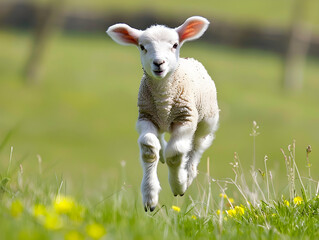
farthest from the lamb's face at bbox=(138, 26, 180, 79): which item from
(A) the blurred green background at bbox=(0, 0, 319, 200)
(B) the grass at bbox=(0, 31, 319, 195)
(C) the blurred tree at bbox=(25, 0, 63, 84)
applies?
(C) the blurred tree at bbox=(25, 0, 63, 84)

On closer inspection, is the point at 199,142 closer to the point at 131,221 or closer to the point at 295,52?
the point at 131,221

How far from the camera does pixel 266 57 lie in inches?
1033

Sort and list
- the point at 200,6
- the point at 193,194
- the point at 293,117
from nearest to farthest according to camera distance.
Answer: the point at 193,194, the point at 293,117, the point at 200,6

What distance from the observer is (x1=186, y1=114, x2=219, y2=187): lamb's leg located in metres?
4.84

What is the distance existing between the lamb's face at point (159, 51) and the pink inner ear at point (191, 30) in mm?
128

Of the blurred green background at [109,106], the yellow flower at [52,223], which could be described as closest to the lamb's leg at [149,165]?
the yellow flower at [52,223]

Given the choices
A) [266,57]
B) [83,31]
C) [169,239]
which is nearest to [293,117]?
[266,57]

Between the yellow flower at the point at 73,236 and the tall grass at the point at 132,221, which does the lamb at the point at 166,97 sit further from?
the yellow flower at the point at 73,236

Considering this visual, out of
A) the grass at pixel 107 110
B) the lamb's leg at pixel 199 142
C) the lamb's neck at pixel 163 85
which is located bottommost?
the grass at pixel 107 110

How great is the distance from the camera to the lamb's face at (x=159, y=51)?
393 cm

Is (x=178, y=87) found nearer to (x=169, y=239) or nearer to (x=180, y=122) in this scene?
(x=180, y=122)

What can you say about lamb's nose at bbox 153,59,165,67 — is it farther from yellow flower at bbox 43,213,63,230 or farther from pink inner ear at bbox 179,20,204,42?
yellow flower at bbox 43,213,63,230

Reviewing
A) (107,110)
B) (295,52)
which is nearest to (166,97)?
(107,110)

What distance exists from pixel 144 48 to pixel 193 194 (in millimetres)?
2636
